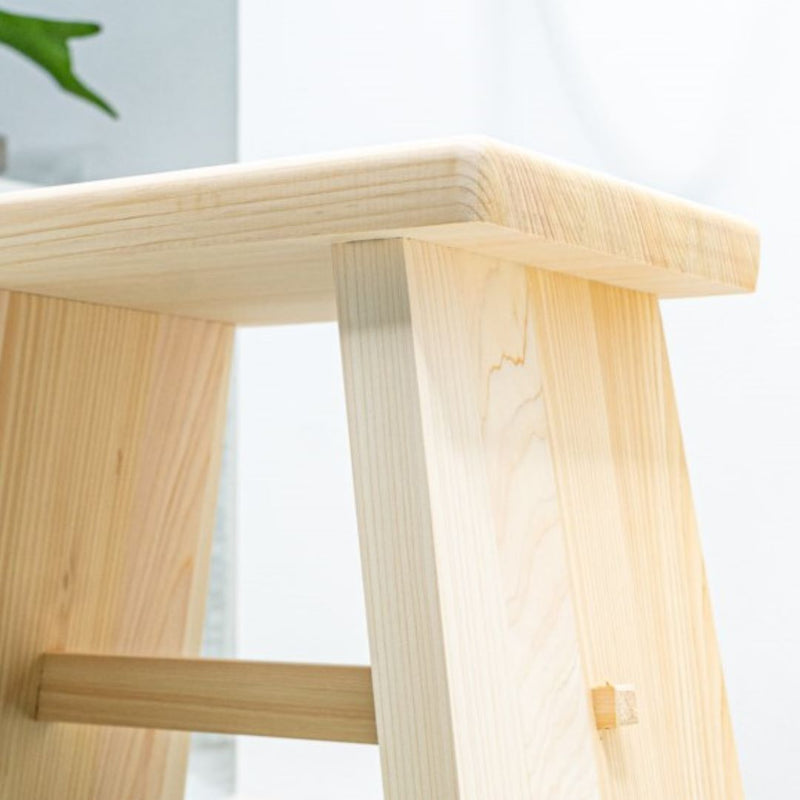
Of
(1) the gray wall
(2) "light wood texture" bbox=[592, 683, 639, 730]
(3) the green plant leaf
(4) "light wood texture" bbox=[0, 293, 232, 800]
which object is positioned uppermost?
(1) the gray wall

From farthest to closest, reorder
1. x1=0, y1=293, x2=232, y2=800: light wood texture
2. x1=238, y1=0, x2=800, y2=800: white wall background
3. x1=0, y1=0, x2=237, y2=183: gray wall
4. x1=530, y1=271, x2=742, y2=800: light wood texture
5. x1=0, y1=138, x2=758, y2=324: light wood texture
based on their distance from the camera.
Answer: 1. x1=0, y1=0, x2=237, y2=183: gray wall
2. x1=238, y1=0, x2=800, y2=800: white wall background
3. x1=0, y1=293, x2=232, y2=800: light wood texture
4. x1=530, y1=271, x2=742, y2=800: light wood texture
5. x1=0, y1=138, x2=758, y2=324: light wood texture

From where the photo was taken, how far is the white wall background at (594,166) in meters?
1.07

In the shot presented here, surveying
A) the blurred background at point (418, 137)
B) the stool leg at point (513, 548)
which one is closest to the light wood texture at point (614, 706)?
the stool leg at point (513, 548)

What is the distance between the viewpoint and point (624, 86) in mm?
1168

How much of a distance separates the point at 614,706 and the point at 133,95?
3.65 ft

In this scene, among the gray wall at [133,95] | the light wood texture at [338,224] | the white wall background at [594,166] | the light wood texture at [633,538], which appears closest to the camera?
the light wood texture at [338,224]

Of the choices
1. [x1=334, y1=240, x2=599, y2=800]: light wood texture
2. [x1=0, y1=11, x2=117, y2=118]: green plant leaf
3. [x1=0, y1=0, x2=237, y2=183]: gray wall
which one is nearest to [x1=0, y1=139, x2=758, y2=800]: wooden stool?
[x1=334, y1=240, x2=599, y2=800]: light wood texture

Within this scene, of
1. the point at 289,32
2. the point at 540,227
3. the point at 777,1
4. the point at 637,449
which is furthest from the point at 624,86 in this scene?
the point at 540,227

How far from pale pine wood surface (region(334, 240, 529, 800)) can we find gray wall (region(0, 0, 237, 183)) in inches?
38.4

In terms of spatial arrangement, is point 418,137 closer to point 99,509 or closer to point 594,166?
point 594,166

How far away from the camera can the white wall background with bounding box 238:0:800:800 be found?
1074mm

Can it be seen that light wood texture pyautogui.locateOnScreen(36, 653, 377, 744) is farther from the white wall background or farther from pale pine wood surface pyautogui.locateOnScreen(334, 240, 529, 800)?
the white wall background

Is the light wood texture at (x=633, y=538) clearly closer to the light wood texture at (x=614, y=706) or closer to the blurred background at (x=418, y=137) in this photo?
the light wood texture at (x=614, y=706)

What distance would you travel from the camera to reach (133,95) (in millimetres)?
1506
